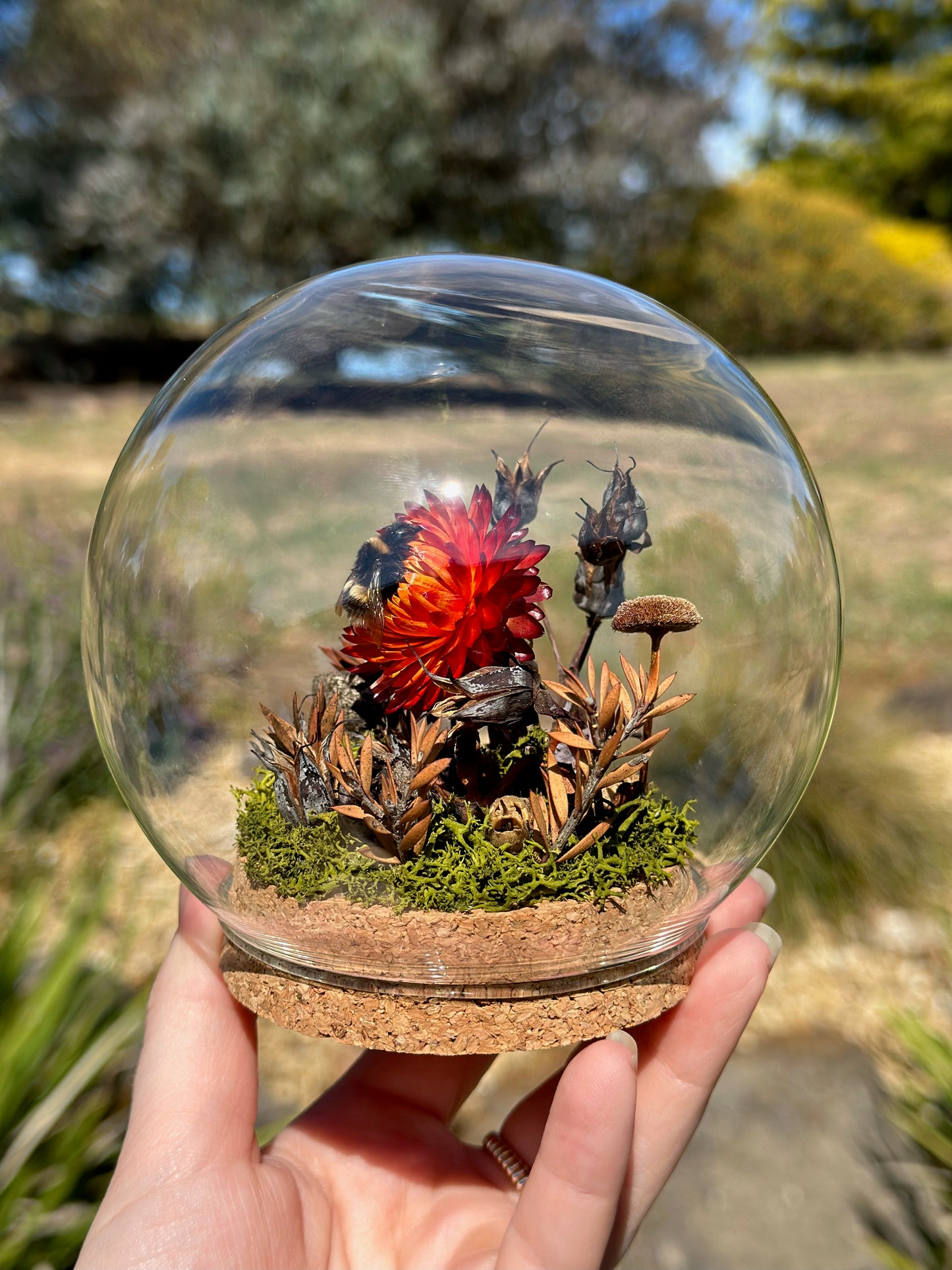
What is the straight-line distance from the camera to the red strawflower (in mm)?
959

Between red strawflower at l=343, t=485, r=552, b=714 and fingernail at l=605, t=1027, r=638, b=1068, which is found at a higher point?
red strawflower at l=343, t=485, r=552, b=714

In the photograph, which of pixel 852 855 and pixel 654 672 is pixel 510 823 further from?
pixel 852 855

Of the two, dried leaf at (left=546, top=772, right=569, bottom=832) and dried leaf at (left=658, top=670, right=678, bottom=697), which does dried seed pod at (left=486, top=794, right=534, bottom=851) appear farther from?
dried leaf at (left=658, top=670, right=678, bottom=697)

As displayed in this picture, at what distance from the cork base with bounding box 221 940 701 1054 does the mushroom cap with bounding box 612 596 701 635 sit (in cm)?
37

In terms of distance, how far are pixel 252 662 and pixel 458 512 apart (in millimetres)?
335

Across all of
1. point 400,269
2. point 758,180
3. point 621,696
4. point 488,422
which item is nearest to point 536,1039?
point 621,696

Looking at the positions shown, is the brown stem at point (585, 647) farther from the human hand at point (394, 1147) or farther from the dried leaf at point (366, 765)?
the human hand at point (394, 1147)

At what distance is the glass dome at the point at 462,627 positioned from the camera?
97cm

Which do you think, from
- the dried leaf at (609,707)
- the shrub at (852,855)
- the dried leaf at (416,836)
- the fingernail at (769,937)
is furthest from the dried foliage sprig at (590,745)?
the shrub at (852,855)

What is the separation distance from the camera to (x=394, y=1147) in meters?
1.32

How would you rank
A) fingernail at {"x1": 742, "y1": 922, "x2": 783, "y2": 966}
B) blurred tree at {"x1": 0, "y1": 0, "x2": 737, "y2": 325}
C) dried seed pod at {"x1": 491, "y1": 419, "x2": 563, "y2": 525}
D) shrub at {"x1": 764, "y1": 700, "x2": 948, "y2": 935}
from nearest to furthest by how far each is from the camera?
1. dried seed pod at {"x1": 491, "y1": 419, "x2": 563, "y2": 525}
2. fingernail at {"x1": 742, "y1": 922, "x2": 783, "y2": 966}
3. shrub at {"x1": 764, "y1": 700, "x2": 948, "y2": 935}
4. blurred tree at {"x1": 0, "y1": 0, "x2": 737, "y2": 325}

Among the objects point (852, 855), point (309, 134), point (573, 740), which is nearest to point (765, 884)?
point (573, 740)

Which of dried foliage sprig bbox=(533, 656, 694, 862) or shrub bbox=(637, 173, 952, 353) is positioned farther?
shrub bbox=(637, 173, 952, 353)

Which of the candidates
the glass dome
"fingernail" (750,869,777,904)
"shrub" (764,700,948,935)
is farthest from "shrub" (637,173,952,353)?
the glass dome
